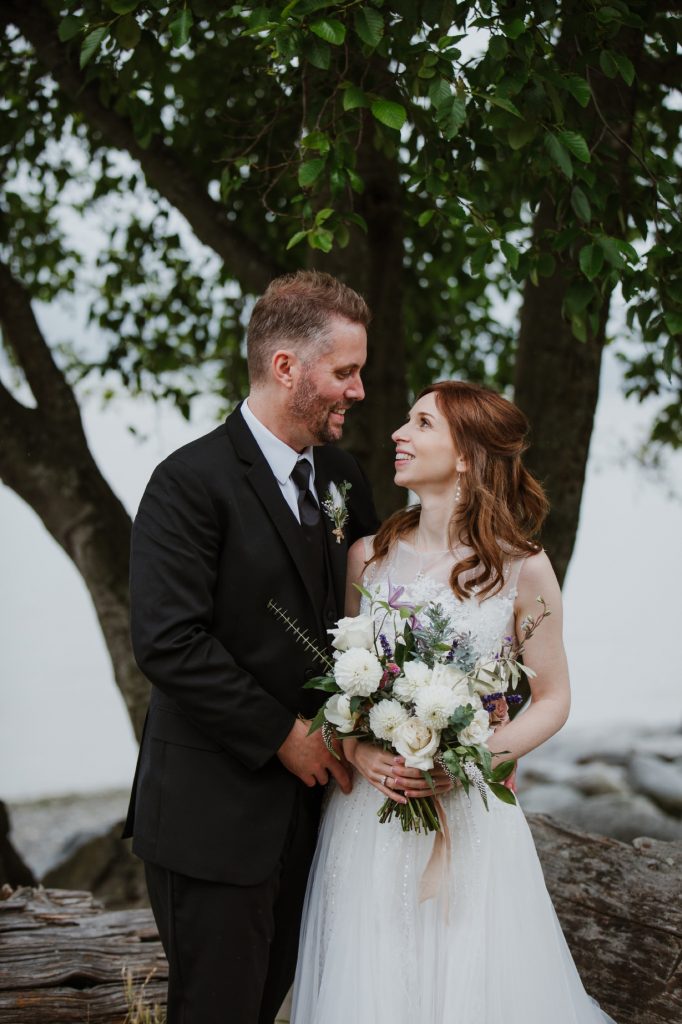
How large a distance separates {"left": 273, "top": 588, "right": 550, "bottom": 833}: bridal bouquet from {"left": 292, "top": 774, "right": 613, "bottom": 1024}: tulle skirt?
24 cm

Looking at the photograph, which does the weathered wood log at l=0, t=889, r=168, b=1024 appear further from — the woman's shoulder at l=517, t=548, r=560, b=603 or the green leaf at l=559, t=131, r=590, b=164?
the green leaf at l=559, t=131, r=590, b=164

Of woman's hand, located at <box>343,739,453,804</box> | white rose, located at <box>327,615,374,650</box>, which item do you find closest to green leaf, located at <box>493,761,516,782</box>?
woman's hand, located at <box>343,739,453,804</box>

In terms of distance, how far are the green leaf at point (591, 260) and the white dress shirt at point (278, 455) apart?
1.02 metres

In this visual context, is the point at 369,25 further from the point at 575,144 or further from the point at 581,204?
the point at 581,204

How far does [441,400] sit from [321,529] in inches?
20.4

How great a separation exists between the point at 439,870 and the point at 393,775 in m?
0.36

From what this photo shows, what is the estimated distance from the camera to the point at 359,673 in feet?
7.99

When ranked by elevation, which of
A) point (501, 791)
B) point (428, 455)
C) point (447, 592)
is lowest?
point (501, 791)

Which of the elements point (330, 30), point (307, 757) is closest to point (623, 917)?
point (307, 757)

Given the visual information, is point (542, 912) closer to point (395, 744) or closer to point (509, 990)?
point (509, 990)

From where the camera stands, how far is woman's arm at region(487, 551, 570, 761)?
111 inches

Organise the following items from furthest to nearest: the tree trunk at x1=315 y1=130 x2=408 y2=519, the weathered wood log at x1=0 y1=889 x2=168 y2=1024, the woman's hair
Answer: the tree trunk at x1=315 y1=130 x2=408 y2=519, the weathered wood log at x1=0 y1=889 x2=168 y2=1024, the woman's hair

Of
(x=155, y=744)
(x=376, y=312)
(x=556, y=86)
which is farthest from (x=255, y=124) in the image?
(x=155, y=744)

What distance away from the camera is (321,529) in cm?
302
